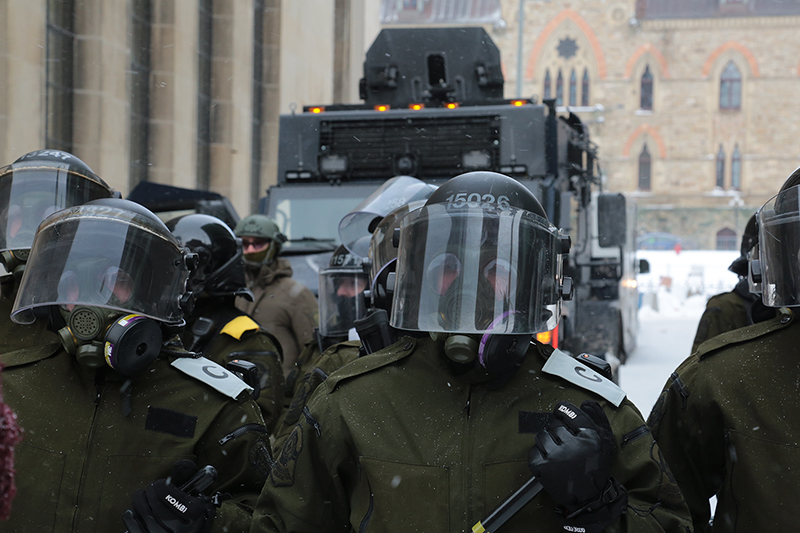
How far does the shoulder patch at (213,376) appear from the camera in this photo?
2467 millimetres

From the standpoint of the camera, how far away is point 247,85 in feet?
50.4

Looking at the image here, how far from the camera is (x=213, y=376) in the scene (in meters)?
2.51

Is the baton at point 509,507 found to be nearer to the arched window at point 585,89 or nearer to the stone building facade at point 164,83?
the stone building facade at point 164,83

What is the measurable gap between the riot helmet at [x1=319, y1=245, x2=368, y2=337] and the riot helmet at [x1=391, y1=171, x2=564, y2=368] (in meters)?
1.81

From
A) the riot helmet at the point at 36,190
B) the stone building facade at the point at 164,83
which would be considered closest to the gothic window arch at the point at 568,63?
the stone building facade at the point at 164,83

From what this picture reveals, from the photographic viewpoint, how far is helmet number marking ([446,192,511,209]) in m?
2.35

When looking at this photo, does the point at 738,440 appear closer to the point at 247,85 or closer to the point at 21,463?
the point at 21,463

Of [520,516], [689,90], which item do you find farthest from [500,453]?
[689,90]

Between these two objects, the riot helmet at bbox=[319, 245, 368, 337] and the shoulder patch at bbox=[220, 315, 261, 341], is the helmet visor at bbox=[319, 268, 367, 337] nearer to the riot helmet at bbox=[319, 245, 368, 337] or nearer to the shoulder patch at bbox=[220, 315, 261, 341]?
the riot helmet at bbox=[319, 245, 368, 337]

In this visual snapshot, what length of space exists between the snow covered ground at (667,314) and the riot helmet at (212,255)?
16.1ft

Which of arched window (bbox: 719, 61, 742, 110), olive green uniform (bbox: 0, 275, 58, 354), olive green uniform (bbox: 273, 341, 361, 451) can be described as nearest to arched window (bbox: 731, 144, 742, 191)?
arched window (bbox: 719, 61, 742, 110)

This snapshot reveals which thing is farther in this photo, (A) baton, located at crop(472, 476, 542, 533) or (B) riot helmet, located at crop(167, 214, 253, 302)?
(B) riot helmet, located at crop(167, 214, 253, 302)

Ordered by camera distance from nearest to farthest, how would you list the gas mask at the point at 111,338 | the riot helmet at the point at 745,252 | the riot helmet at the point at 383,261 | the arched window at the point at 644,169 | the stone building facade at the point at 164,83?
the gas mask at the point at 111,338 → the riot helmet at the point at 383,261 → the riot helmet at the point at 745,252 → the stone building facade at the point at 164,83 → the arched window at the point at 644,169

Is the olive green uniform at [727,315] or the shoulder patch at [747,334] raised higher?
the shoulder patch at [747,334]
